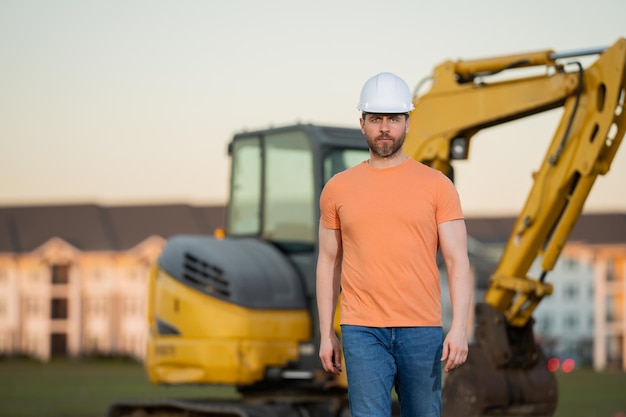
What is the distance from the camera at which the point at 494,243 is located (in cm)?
11425

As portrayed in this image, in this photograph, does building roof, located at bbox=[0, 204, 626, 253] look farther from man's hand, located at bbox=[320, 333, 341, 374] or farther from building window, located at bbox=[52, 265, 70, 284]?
man's hand, located at bbox=[320, 333, 341, 374]

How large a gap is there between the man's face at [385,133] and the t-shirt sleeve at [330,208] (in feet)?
0.83

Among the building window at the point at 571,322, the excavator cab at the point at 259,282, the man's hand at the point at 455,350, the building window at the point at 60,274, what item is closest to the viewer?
the man's hand at the point at 455,350

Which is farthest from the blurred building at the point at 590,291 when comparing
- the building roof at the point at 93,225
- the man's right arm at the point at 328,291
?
the man's right arm at the point at 328,291

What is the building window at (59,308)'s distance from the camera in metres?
113

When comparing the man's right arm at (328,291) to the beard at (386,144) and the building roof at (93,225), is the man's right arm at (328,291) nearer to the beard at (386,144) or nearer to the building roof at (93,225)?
the beard at (386,144)

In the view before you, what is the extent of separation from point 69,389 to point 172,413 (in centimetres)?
4041

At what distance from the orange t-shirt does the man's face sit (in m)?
0.09

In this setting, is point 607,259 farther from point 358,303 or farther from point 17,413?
point 358,303

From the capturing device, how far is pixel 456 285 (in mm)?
5934

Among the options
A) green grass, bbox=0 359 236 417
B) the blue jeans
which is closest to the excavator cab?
the blue jeans

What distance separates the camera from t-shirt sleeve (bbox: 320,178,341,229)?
6023 mm

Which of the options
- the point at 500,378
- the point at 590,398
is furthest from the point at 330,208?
the point at 590,398

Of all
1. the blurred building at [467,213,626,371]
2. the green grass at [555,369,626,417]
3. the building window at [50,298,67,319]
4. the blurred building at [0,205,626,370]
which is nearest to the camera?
the green grass at [555,369,626,417]
